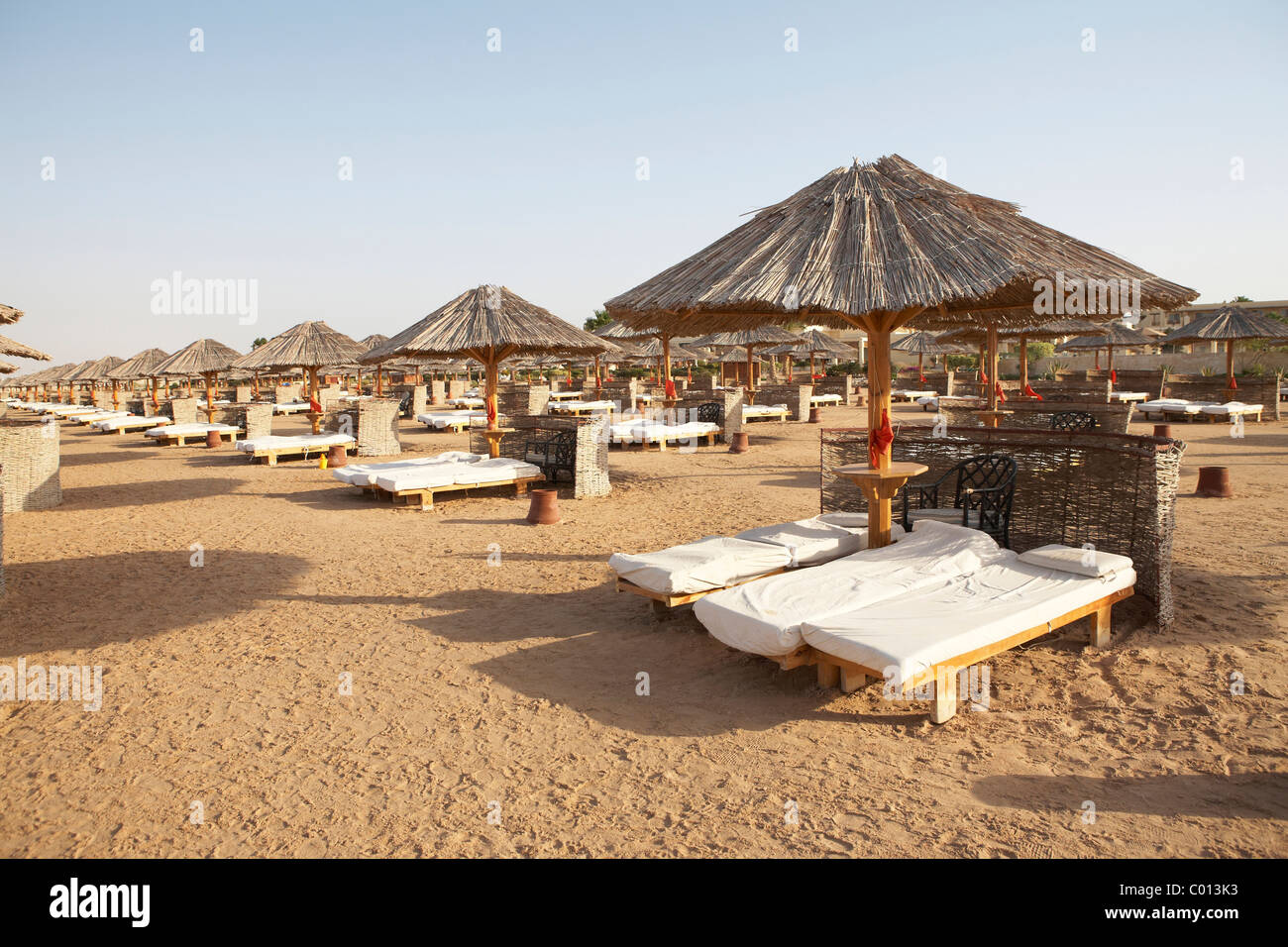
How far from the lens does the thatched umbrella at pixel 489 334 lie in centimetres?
1121

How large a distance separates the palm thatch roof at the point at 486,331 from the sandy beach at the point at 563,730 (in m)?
4.26

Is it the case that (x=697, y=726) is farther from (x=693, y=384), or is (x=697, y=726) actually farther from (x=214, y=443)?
(x=693, y=384)

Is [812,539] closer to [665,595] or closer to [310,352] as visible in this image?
[665,595]

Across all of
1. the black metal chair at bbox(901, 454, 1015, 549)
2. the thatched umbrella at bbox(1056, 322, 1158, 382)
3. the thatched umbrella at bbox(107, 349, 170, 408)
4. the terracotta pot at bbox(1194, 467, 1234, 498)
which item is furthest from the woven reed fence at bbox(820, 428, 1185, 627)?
the thatched umbrella at bbox(107, 349, 170, 408)

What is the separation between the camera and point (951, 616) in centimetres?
443

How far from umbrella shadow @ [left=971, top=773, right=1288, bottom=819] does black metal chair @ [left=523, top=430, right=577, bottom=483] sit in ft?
28.3

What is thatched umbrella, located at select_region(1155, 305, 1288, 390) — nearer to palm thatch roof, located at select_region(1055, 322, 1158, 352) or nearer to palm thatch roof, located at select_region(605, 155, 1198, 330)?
palm thatch roof, located at select_region(1055, 322, 1158, 352)

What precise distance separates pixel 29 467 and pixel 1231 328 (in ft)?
84.8

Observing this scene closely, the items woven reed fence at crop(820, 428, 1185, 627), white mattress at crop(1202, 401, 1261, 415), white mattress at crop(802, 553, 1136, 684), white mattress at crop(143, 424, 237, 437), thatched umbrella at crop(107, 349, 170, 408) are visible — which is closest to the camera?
white mattress at crop(802, 553, 1136, 684)

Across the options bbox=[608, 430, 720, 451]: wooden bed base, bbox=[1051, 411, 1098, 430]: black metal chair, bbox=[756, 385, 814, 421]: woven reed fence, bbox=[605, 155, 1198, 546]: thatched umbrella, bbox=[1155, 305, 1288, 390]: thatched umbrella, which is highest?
bbox=[1155, 305, 1288, 390]: thatched umbrella

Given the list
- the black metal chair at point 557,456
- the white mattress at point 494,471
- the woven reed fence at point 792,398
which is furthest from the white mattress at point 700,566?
the woven reed fence at point 792,398

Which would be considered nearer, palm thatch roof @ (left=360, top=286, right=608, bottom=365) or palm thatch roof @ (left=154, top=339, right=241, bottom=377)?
palm thatch roof @ (left=360, top=286, right=608, bottom=365)

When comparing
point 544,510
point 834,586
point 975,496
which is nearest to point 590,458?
point 544,510

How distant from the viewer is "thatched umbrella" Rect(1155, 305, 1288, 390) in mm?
20234
